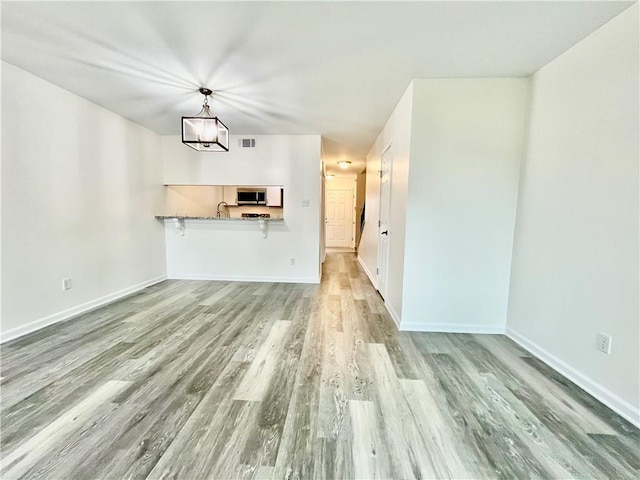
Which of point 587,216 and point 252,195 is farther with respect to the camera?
point 252,195

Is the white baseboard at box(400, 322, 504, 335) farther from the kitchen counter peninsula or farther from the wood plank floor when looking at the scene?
the kitchen counter peninsula

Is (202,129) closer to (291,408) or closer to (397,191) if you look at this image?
(397,191)

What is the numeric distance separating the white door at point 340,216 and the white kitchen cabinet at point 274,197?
2762 mm

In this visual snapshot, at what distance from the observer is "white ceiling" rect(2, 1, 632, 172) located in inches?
63.6

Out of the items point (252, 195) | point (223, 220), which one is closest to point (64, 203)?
point (223, 220)

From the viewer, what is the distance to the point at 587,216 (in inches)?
70.2

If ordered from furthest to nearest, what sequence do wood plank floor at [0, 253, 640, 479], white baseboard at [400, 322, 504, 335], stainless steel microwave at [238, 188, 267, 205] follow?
1. stainless steel microwave at [238, 188, 267, 205]
2. white baseboard at [400, 322, 504, 335]
3. wood plank floor at [0, 253, 640, 479]

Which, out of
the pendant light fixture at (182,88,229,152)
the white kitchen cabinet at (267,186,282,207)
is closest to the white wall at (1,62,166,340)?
the pendant light fixture at (182,88,229,152)

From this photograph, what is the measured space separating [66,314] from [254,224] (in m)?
2.52

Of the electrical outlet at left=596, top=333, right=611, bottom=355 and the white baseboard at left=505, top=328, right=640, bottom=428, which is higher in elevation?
the electrical outlet at left=596, top=333, right=611, bottom=355

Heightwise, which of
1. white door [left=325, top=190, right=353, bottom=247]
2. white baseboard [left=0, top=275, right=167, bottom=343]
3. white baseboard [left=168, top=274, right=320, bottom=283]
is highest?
white door [left=325, top=190, right=353, bottom=247]

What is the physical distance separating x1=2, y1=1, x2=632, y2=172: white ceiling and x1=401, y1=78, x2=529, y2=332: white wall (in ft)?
0.77

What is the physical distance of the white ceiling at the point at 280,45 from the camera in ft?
5.30

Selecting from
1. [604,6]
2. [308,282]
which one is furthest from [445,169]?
[308,282]
